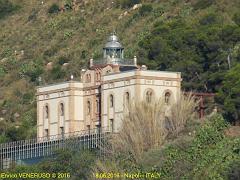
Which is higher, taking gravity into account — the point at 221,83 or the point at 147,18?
the point at 147,18

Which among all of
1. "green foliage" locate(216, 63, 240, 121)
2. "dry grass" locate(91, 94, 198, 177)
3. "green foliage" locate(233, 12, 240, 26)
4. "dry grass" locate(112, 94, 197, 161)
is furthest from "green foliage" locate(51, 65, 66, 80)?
"dry grass" locate(112, 94, 197, 161)

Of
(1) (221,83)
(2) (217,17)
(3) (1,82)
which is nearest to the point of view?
(1) (221,83)

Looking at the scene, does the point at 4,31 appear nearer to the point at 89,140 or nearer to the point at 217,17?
the point at 217,17

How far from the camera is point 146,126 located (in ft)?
304

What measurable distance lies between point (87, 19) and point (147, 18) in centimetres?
944

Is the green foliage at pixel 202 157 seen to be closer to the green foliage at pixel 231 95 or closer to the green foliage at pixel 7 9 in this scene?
the green foliage at pixel 231 95

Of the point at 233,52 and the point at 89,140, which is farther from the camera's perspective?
the point at 233,52

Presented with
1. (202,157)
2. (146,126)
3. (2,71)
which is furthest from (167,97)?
(2,71)

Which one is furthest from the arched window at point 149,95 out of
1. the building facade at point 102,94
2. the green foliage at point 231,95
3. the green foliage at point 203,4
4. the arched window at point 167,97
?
the green foliage at point 203,4

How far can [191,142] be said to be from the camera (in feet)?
298

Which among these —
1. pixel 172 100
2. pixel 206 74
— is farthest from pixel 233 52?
pixel 172 100

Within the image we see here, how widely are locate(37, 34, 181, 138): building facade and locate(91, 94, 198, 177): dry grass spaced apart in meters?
1.98

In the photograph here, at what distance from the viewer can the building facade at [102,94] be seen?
321ft

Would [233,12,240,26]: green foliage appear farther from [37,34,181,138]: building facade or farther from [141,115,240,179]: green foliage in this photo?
[141,115,240,179]: green foliage
